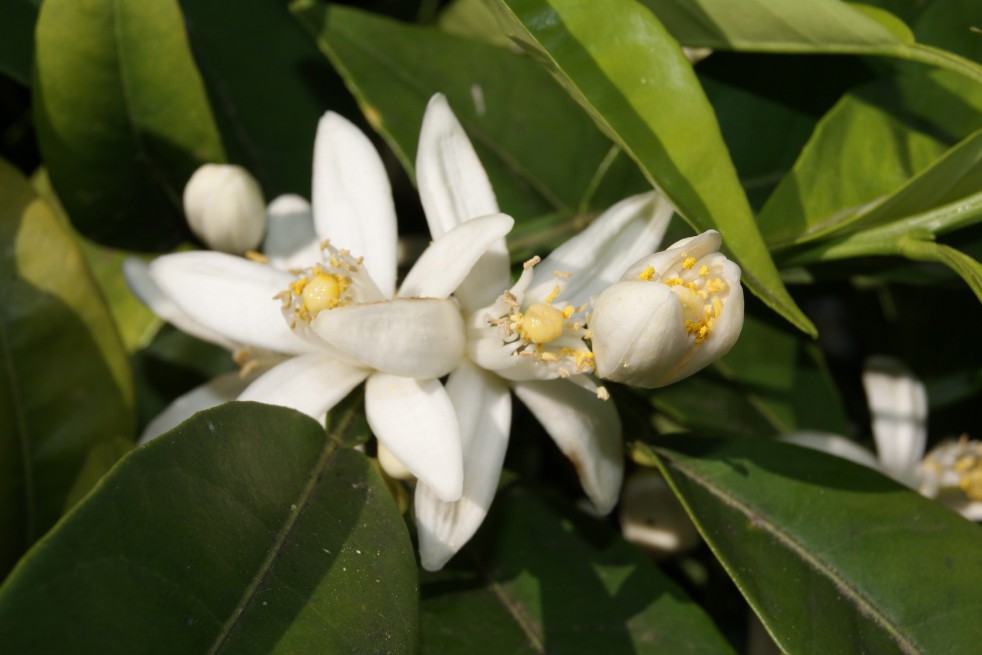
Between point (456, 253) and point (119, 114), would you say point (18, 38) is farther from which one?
→ point (456, 253)

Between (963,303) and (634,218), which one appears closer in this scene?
(634,218)

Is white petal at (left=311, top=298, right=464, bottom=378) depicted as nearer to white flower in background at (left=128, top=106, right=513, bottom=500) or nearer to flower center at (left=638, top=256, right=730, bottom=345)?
white flower in background at (left=128, top=106, right=513, bottom=500)

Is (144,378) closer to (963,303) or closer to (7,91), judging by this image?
(7,91)

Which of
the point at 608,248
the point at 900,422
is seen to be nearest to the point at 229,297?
the point at 608,248

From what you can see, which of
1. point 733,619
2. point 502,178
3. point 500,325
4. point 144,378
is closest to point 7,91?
point 144,378

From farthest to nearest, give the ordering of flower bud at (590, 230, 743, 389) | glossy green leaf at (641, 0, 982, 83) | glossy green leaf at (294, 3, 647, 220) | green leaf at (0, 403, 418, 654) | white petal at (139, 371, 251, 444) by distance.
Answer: glossy green leaf at (294, 3, 647, 220)
white petal at (139, 371, 251, 444)
glossy green leaf at (641, 0, 982, 83)
flower bud at (590, 230, 743, 389)
green leaf at (0, 403, 418, 654)

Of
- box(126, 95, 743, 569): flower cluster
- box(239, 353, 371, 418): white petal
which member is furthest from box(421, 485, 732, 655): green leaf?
box(239, 353, 371, 418): white petal

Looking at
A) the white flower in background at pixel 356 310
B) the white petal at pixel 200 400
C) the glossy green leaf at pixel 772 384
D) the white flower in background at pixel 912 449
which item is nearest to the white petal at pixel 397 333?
the white flower in background at pixel 356 310
